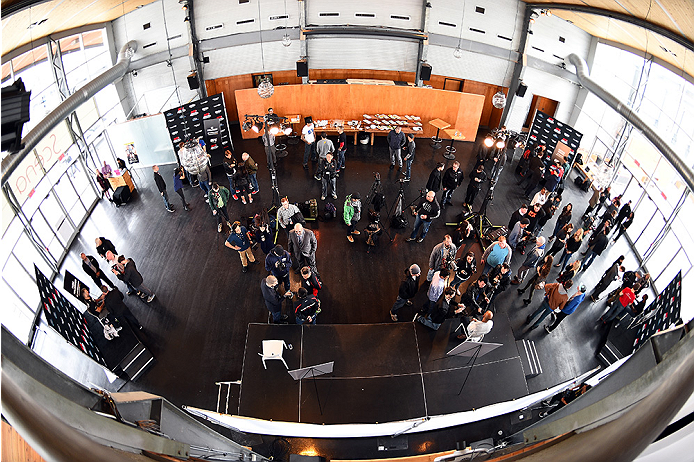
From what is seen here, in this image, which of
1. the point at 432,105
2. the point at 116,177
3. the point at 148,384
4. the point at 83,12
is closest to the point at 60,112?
the point at 83,12

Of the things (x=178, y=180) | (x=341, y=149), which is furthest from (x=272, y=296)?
(x=341, y=149)

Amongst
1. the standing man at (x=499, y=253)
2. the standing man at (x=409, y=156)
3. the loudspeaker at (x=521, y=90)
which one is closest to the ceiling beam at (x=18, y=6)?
the standing man at (x=499, y=253)

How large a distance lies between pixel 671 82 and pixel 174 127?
12.5m

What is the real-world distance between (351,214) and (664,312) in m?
6.15

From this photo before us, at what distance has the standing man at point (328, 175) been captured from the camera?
10.1 m

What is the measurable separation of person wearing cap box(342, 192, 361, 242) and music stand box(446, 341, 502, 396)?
4.12 m

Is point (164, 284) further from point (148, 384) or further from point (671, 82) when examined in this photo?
point (671, 82)

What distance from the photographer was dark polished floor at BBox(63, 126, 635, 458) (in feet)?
22.9

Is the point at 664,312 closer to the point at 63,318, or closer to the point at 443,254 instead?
the point at 443,254

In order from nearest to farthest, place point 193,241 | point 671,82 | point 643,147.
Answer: point 671,82
point 193,241
point 643,147

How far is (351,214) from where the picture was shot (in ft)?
30.2

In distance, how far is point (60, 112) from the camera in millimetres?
7395

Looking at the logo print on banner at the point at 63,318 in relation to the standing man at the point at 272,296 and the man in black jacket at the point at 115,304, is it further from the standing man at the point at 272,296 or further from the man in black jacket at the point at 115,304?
the standing man at the point at 272,296

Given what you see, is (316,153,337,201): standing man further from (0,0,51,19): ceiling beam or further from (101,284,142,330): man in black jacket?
(0,0,51,19): ceiling beam
